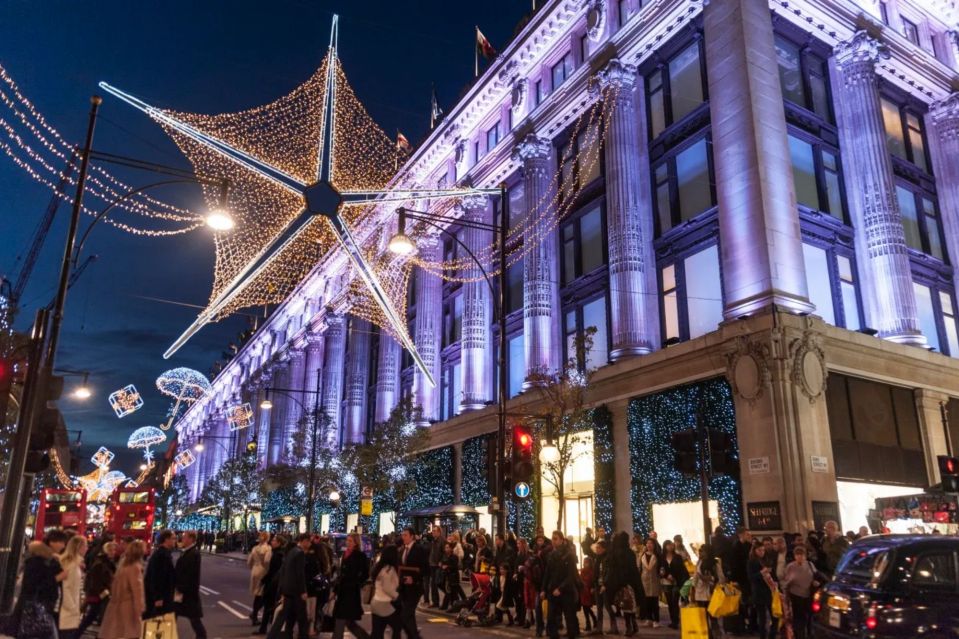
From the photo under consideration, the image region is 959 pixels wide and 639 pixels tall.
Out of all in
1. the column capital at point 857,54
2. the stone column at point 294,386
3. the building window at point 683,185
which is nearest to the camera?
the building window at point 683,185

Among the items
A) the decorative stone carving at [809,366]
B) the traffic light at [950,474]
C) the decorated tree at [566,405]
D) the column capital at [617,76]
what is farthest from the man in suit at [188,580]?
the column capital at [617,76]

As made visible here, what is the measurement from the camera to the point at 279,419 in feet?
251

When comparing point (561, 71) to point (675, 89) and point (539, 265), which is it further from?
point (539, 265)

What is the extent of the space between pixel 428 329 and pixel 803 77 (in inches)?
965

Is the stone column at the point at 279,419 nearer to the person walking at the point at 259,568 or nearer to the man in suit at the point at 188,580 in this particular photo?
the person walking at the point at 259,568

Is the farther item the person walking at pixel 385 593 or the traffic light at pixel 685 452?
the traffic light at pixel 685 452

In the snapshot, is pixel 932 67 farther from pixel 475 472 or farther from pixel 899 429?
pixel 475 472

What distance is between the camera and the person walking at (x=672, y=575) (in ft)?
54.3

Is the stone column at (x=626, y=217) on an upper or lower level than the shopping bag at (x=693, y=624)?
upper

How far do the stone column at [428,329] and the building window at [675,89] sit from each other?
18.9 metres

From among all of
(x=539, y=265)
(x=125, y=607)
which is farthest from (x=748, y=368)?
(x=125, y=607)

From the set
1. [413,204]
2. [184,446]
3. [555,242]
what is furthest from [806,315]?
[184,446]

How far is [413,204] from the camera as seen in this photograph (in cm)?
4569

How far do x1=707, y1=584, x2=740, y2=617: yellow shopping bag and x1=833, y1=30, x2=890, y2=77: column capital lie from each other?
857 inches
